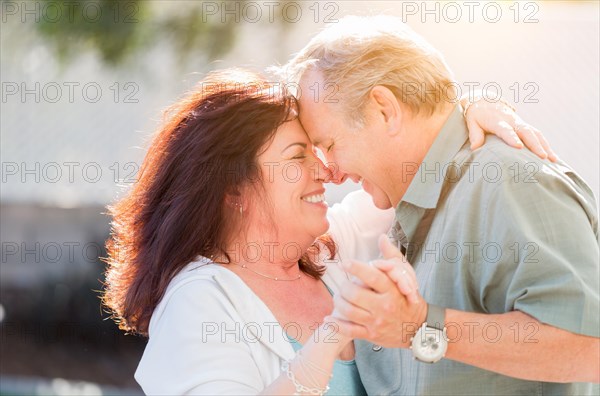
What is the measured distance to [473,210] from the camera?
1989mm

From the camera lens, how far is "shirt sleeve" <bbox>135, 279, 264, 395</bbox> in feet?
6.61

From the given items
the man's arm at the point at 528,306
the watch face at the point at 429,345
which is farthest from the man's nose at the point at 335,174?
the watch face at the point at 429,345

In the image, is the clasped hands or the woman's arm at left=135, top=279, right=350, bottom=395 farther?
the woman's arm at left=135, top=279, right=350, bottom=395

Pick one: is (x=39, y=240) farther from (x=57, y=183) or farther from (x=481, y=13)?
(x=481, y=13)

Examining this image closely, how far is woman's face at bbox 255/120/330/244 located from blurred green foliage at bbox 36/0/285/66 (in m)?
3.87

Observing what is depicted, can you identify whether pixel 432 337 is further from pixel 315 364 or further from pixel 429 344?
pixel 315 364

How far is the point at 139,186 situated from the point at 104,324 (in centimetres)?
339

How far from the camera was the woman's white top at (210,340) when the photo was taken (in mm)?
2029

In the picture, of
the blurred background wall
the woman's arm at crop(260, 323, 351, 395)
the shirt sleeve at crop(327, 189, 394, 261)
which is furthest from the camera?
the blurred background wall

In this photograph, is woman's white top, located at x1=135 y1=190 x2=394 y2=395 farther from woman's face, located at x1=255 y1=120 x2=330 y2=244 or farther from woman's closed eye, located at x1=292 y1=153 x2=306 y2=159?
woman's closed eye, located at x1=292 y1=153 x2=306 y2=159

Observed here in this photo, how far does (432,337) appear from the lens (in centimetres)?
183

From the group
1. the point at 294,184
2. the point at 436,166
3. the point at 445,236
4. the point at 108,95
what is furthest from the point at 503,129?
the point at 108,95

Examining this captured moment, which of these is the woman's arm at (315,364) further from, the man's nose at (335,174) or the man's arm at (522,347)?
the man's nose at (335,174)

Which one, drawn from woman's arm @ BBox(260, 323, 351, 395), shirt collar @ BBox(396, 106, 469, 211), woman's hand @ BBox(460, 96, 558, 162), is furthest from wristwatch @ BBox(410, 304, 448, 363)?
woman's hand @ BBox(460, 96, 558, 162)
